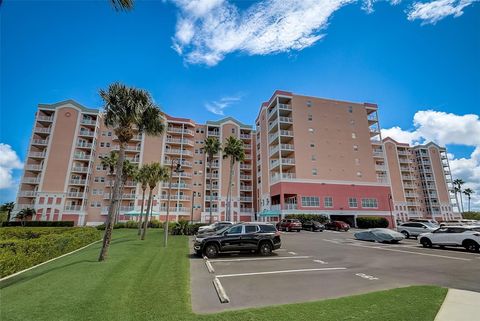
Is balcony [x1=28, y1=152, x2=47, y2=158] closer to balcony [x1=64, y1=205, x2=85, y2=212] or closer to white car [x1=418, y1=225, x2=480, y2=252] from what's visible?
balcony [x1=64, y1=205, x2=85, y2=212]

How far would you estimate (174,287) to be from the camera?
23.7 ft

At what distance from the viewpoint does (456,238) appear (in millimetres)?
16422

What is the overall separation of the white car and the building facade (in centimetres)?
3740

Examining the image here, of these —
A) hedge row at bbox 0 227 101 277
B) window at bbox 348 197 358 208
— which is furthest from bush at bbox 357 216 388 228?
hedge row at bbox 0 227 101 277

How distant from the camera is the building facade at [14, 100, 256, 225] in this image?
47.1m

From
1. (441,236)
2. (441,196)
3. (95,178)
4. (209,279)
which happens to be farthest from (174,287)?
(441,196)

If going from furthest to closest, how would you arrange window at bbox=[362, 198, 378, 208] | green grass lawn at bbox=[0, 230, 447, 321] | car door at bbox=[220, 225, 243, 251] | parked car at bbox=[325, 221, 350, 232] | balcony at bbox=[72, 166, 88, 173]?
balcony at bbox=[72, 166, 88, 173] → window at bbox=[362, 198, 378, 208] → parked car at bbox=[325, 221, 350, 232] → car door at bbox=[220, 225, 243, 251] → green grass lawn at bbox=[0, 230, 447, 321]

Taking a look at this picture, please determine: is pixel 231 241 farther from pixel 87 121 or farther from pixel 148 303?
pixel 87 121

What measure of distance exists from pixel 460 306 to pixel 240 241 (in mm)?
9713

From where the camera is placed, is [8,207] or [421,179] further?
[421,179]

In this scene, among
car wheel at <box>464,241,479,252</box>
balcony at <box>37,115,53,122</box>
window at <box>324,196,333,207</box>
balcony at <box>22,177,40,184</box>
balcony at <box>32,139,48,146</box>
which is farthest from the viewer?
balcony at <box>37,115,53,122</box>

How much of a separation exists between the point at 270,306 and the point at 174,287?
3147 mm

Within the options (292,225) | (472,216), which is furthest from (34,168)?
(472,216)

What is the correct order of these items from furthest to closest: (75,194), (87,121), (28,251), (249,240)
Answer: (87,121), (75,194), (249,240), (28,251)
